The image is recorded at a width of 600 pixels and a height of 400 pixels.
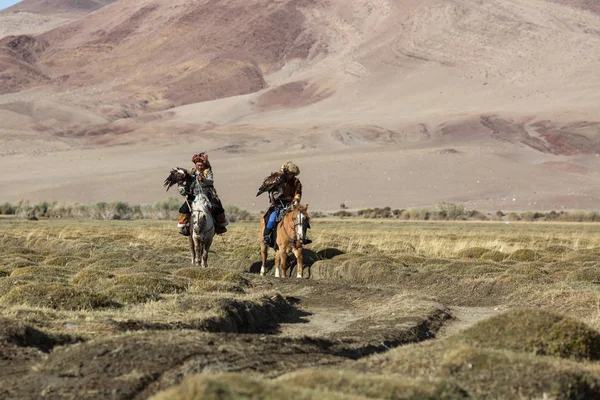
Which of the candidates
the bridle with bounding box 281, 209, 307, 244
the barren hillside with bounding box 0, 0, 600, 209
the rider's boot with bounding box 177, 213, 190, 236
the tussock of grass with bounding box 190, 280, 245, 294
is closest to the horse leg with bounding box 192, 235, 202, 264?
the rider's boot with bounding box 177, 213, 190, 236

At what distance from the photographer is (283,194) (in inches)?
837

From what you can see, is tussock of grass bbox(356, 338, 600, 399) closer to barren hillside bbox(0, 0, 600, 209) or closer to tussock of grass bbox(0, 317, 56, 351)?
tussock of grass bbox(0, 317, 56, 351)

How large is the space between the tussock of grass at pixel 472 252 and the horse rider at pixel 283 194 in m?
7.68

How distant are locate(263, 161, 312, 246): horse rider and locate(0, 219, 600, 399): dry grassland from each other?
180 cm

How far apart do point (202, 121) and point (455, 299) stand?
524 feet

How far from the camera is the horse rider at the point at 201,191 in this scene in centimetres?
2072

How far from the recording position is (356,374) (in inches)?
304

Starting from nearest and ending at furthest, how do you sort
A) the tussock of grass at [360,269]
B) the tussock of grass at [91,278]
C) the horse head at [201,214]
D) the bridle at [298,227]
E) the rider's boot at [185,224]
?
1. the tussock of grass at [91,278]
2. the bridle at [298,227]
3. the horse head at [201,214]
4. the rider's boot at [185,224]
5. the tussock of grass at [360,269]

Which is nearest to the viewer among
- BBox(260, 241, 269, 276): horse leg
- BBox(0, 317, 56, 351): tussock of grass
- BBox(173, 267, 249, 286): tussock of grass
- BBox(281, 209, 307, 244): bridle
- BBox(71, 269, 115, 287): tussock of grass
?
BBox(0, 317, 56, 351): tussock of grass

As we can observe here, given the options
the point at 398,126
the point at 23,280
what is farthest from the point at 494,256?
the point at 398,126

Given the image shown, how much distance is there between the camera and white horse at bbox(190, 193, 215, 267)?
808 inches

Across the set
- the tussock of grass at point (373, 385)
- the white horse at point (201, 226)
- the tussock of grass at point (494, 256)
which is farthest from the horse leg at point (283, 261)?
the tussock of grass at point (373, 385)

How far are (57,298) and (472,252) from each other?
1635cm

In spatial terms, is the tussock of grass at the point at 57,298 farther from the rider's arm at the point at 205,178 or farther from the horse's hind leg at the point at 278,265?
the horse's hind leg at the point at 278,265
